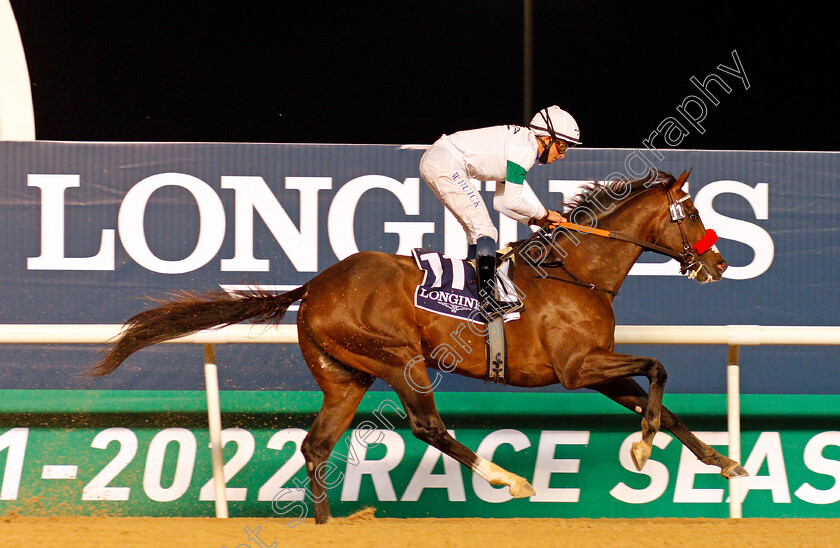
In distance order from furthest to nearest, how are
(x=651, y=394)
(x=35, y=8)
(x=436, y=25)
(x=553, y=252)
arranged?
(x=436, y=25), (x=35, y=8), (x=553, y=252), (x=651, y=394)

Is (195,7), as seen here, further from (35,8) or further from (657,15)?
(657,15)

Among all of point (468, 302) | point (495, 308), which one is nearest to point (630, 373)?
point (495, 308)

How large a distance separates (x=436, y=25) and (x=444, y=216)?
2328mm

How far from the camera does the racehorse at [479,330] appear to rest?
3.45m

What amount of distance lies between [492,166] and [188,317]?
1443 mm

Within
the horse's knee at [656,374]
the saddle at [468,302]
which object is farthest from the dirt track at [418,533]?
the saddle at [468,302]

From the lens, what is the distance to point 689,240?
12.1 ft

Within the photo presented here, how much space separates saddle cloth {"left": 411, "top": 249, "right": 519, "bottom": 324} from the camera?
3469 mm

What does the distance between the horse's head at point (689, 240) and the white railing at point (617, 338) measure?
0.32 meters

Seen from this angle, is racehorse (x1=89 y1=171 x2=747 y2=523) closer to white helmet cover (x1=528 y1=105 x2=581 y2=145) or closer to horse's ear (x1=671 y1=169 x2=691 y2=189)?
horse's ear (x1=671 y1=169 x2=691 y2=189)

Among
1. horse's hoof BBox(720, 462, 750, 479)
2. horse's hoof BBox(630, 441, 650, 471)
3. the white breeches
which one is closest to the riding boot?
the white breeches

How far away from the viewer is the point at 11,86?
4.25 metres

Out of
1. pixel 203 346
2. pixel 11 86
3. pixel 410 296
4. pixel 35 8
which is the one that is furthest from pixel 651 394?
pixel 35 8

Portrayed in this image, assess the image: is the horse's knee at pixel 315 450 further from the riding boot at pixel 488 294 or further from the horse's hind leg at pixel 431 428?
the riding boot at pixel 488 294
